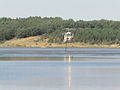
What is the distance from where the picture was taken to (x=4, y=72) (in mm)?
42469

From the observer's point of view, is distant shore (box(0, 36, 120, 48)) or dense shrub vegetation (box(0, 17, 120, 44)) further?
dense shrub vegetation (box(0, 17, 120, 44))

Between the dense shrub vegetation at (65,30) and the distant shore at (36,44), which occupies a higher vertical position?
the dense shrub vegetation at (65,30)

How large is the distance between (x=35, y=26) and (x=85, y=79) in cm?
14933

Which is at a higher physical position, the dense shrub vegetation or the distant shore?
the dense shrub vegetation

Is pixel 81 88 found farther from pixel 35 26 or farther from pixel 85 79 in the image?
pixel 35 26

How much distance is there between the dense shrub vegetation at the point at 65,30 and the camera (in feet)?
544

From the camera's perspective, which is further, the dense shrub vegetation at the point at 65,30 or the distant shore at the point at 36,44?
the dense shrub vegetation at the point at 65,30

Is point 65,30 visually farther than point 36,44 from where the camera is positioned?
Yes

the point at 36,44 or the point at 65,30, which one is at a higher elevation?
the point at 65,30

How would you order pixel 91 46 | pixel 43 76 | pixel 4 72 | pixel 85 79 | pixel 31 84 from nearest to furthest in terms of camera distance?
1. pixel 31 84
2. pixel 85 79
3. pixel 43 76
4. pixel 4 72
5. pixel 91 46

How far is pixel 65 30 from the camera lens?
17088cm

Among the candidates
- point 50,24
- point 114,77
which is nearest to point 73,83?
point 114,77

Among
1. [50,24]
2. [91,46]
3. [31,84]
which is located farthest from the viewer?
[50,24]

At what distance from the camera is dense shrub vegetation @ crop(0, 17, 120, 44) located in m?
166
